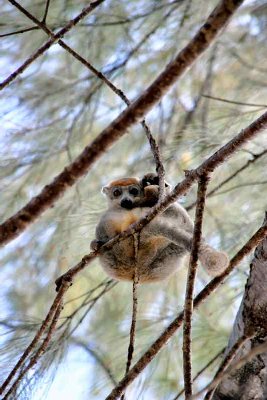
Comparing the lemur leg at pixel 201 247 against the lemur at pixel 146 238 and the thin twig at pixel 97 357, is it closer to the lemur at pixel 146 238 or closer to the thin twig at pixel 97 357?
the lemur at pixel 146 238

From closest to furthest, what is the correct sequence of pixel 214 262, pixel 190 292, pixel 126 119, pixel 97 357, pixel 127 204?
pixel 126 119
pixel 190 292
pixel 214 262
pixel 127 204
pixel 97 357

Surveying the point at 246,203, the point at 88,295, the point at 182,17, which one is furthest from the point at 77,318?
the point at 182,17

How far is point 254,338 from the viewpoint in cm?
116

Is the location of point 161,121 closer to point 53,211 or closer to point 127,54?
point 127,54

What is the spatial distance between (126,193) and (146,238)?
232mm

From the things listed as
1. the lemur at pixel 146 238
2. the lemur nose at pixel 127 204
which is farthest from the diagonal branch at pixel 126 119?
the lemur nose at pixel 127 204

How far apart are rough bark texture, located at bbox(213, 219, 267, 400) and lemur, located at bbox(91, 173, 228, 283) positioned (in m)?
0.34

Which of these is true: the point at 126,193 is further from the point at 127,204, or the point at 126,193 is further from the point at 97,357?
the point at 97,357

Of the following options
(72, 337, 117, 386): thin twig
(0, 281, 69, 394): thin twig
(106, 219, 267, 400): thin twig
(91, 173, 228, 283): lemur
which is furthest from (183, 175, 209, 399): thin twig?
(72, 337, 117, 386): thin twig

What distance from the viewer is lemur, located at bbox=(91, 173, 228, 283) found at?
158cm

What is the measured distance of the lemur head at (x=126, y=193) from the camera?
1814 millimetres

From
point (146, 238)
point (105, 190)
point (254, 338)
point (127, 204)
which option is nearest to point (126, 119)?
point (254, 338)

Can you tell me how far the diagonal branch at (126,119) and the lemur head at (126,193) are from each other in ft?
3.46

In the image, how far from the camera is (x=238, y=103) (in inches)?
68.3
